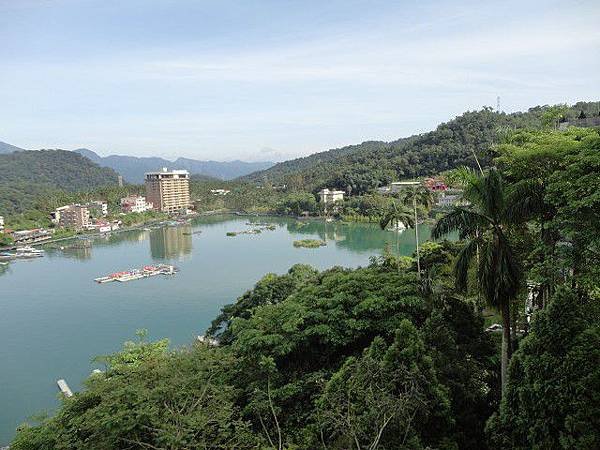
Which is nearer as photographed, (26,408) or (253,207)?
(26,408)

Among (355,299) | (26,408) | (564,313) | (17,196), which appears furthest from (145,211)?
(564,313)

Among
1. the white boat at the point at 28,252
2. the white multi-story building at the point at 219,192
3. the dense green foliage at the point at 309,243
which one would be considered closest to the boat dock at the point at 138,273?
the dense green foliage at the point at 309,243

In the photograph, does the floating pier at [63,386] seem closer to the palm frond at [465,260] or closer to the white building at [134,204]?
the palm frond at [465,260]

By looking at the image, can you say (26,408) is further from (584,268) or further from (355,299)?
(584,268)

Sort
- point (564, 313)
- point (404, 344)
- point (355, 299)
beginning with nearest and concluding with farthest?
point (564, 313) → point (404, 344) → point (355, 299)

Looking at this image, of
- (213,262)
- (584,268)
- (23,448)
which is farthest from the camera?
(213,262)

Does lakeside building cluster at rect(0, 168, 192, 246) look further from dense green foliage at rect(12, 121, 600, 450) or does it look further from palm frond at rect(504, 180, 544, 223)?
palm frond at rect(504, 180, 544, 223)

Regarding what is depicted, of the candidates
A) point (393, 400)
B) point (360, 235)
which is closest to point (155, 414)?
point (393, 400)
